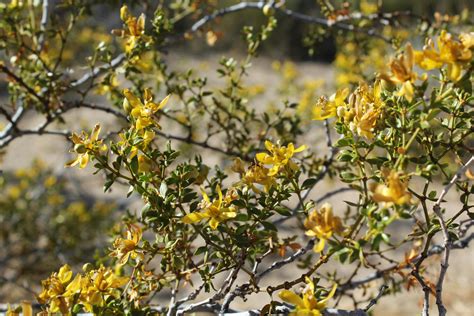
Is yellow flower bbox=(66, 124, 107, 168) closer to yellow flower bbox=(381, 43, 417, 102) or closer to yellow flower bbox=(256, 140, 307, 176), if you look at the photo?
yellow flower bbox=(256, 140, 307, 176)

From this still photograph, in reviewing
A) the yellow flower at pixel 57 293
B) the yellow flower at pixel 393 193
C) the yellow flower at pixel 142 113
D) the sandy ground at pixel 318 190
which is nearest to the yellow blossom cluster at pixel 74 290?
the yellow flower at pixel 57 293

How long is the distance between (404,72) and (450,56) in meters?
0.07

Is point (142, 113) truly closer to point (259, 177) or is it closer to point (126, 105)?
point (126, 105)

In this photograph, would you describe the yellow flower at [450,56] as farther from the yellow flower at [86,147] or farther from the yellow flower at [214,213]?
the yellow flower at [86,147]

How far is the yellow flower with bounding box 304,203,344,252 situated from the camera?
0.85m

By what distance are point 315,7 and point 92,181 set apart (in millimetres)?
7621

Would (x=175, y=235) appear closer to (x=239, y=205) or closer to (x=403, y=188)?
(x=239, y=205)

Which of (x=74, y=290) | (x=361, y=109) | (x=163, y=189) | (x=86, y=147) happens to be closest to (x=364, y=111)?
(x=361, y=109)

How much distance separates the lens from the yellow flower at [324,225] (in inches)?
33.4

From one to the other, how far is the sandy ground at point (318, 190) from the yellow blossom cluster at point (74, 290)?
3.12ft

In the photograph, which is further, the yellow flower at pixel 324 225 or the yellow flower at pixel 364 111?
the yellow flower at pixel 364 111

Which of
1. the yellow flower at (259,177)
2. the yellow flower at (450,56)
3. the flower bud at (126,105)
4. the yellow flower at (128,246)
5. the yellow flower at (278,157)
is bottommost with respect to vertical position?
the yellow flower at (128,246)

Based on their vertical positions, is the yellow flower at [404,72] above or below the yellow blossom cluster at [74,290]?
above

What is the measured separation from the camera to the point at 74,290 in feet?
3.40
